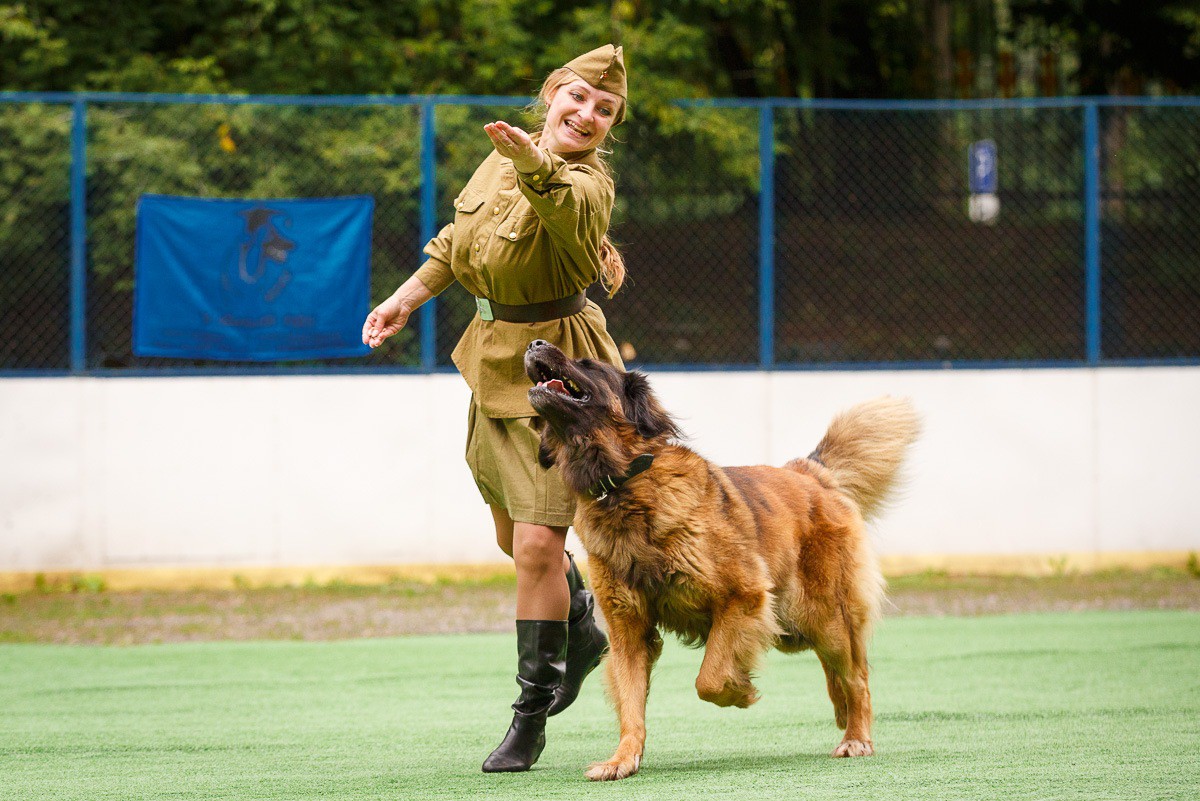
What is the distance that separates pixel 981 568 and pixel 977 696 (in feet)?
14.5

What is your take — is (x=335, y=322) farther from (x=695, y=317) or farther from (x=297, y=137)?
(x=695, y=317)

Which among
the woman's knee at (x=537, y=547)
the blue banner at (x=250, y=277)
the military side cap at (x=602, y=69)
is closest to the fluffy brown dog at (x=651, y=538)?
the woman's knee at (x=537, y=547)

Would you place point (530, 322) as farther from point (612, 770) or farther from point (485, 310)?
point (612, 770)

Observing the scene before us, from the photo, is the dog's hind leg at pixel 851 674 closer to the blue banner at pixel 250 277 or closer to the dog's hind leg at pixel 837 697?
the dog's hind leg at pixel 837 697

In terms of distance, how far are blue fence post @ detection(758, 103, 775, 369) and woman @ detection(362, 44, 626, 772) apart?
5520mm

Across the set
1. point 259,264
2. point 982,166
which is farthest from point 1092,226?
point 259,264

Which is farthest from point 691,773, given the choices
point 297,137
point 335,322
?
point 297,137

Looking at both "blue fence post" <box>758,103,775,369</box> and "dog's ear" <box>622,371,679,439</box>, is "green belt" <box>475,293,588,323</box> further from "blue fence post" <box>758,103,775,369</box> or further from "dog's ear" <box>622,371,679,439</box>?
"blue fence post" <box>758,103,775,369</box>

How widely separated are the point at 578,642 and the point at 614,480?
0.94 m

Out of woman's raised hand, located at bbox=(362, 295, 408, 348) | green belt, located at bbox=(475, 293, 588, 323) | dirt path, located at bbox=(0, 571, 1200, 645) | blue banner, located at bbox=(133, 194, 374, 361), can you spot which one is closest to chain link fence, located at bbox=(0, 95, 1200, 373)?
blue banner, located at bbox=(133, 194, 374, 361)

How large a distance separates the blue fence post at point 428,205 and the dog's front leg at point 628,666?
18.9 ft

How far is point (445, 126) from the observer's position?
992cm

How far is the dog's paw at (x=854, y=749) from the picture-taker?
4578mm

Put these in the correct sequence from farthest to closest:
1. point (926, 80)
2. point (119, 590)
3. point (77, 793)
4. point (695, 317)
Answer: point (926, 80) → point (695, 317) → point (119, 590) → point (77, 793)
